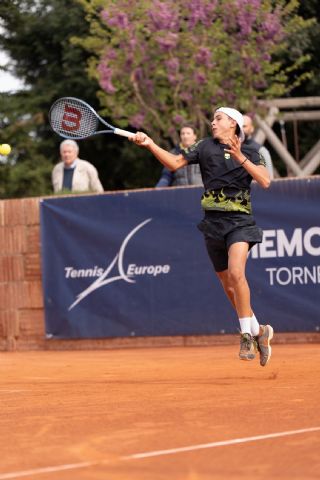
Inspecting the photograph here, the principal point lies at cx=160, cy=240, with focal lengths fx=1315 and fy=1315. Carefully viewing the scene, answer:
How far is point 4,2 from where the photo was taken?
19.0 m

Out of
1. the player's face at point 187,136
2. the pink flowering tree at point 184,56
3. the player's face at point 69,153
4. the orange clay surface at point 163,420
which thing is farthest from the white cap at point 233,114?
the pink flowering tree at point 184,56

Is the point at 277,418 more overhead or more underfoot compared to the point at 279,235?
more overhead

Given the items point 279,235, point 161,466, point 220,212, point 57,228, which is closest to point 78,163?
point 57,228

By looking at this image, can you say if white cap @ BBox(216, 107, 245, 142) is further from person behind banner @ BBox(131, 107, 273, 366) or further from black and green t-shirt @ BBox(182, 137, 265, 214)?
black and green t-shirt @ BBox(182, 137, 265, 214)

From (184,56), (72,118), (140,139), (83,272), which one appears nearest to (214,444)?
(140,139)

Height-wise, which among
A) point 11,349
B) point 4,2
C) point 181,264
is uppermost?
point 4,2

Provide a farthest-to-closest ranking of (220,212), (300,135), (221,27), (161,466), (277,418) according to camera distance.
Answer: (300,135)
(221,27)
(220,212)
(277,418)
(161,466)

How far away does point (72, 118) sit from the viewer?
10.4m

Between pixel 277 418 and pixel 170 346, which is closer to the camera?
pixel 277 418

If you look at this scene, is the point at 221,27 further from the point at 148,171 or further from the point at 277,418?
the point at 277,418

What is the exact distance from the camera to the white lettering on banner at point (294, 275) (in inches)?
511

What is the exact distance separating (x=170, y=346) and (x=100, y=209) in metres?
1.69

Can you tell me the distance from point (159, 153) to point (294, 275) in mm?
4021

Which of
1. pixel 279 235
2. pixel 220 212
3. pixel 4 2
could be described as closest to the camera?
pixel 220 212
